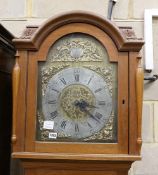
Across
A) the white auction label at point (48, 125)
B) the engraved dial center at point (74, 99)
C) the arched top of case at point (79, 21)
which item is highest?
the arched top of case at point (79, 21)

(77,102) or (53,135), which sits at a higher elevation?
(77,102)

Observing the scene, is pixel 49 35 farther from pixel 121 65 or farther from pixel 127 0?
pixel 127 0

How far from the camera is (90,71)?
1.39 m

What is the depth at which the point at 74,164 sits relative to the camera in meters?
1.35

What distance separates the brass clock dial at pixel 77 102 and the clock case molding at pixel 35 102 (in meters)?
0.05

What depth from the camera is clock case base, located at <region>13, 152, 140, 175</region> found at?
4.34ft

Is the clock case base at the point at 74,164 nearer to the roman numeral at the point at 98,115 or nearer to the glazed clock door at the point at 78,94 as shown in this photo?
the glazed clock door at the point at 78,94

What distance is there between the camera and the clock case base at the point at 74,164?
1.32 m

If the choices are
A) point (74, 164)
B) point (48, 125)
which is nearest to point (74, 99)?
point (48, 125)

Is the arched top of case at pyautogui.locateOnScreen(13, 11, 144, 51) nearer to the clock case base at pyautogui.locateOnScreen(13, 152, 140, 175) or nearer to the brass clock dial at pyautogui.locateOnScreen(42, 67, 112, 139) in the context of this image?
the brass clock dial at pyautogui.locateOnScreen(42, 67, 112, 139)

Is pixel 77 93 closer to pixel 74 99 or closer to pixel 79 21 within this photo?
pixel 74 99

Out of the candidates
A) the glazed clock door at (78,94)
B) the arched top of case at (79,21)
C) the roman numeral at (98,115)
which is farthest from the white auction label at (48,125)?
the arched top of case at (79,21)

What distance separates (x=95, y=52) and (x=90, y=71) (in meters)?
0.07

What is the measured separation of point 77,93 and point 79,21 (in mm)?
267
